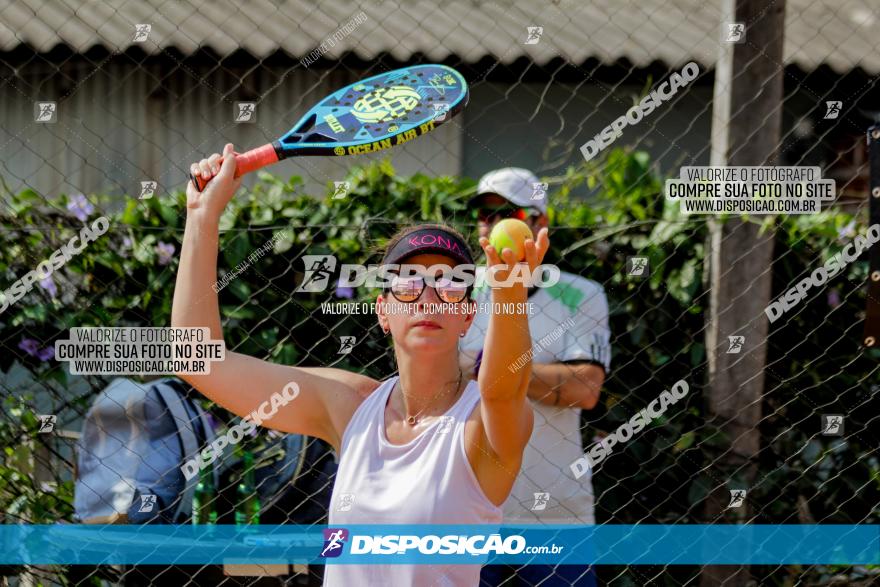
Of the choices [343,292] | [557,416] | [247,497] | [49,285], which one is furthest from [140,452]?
[557,416]

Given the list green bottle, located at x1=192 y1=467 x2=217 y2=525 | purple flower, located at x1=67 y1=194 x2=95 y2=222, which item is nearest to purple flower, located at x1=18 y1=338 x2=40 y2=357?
purple flower, located at x1=67 y1=194 x2=95 y2=222

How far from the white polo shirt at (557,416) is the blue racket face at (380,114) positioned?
607 mm

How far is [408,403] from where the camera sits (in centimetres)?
240

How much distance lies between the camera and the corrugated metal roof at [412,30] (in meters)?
4.96

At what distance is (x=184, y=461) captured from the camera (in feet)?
10.5

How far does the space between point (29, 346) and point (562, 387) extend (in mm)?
1728

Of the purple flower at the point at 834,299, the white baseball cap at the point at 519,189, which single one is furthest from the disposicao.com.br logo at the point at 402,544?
the purple flower at the point at 834,299

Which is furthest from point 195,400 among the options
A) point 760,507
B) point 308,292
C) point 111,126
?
point 111,126

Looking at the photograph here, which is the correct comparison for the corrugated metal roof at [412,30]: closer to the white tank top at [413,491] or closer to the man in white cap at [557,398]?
the man in white cap at [557,398]

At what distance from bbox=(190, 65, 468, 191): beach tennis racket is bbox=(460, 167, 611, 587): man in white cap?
57 centimetres

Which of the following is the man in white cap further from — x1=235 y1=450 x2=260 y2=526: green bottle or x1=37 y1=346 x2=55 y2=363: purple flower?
x1=37 y1=346 x2=55 y2=363: purple flower

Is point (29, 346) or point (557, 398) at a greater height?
point (29, 346)

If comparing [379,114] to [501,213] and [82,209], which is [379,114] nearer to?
[501,213]

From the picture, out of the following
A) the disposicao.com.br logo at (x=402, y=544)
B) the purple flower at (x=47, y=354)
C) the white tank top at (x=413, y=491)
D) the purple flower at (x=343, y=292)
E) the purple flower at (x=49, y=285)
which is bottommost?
the disposicao.com.br logo at (x=402, y=544)
